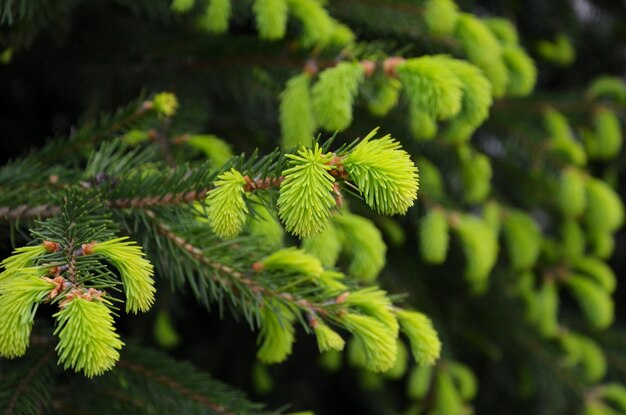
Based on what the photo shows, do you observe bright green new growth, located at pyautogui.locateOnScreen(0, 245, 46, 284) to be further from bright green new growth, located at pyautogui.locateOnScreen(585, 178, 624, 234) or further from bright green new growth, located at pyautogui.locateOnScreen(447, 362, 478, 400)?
bright green new growth, located at pyautogui.locateOnScreen(585, 178, 624, 234)

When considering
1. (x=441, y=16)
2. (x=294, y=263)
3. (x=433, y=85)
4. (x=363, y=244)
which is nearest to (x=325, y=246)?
(x=363, y=244)

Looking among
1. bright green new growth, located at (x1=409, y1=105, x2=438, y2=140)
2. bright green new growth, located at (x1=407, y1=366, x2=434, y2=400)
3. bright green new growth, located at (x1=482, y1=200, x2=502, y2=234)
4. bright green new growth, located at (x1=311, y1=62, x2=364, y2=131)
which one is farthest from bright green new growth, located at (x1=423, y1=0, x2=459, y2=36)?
bright green new growth, located at (x1=407, y1=366, x2=434, y2=400)

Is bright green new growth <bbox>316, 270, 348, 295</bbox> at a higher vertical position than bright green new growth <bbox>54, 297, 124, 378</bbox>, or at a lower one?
lower

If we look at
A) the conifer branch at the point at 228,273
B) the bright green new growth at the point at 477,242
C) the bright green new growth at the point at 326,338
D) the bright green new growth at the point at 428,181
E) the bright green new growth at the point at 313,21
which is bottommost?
the bright green new growth at the point at 477,242

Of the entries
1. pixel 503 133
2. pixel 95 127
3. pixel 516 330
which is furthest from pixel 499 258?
pixel 95 127

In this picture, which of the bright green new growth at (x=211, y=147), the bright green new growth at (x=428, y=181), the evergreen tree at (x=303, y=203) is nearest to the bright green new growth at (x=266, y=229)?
the evergreen tree at (x=303, y=203)

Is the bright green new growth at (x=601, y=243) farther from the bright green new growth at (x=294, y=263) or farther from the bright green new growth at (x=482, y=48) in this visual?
the bright green new growth at (x=294, y=263)

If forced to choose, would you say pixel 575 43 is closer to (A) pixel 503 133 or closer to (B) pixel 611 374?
(A) pixel 503 133
